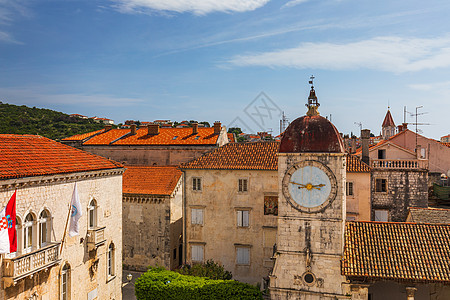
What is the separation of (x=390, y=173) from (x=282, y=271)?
60.3ft

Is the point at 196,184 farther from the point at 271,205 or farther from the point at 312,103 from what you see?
the point at 312,103

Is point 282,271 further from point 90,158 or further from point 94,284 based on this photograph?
point 90,158

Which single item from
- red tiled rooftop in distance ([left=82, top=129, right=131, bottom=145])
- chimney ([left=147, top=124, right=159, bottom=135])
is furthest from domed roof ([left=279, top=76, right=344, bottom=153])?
red tiled rooftop in distance ([left=82, top=129, right=131, bottom=145])

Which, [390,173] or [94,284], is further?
[390,173]

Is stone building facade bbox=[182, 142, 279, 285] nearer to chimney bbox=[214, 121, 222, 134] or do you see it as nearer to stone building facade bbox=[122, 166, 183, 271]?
stone building facade bbox=[122, 166, 183, 271]

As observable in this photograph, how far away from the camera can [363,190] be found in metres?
29.8

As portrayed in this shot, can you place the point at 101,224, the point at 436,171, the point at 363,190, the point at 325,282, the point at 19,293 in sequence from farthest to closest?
the point at 436,171 < the point at 363,190 < the point at 101,224 < the point at 325,282 < the point at 19,293

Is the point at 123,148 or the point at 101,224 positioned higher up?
the point at 123,148

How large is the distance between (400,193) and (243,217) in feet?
47.5

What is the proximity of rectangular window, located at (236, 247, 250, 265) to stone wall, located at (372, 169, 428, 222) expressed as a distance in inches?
471

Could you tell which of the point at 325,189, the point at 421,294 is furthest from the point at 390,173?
the point at 325,189

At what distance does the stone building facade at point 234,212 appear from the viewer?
2988 cm

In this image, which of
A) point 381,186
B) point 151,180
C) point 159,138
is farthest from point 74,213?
point 159,138

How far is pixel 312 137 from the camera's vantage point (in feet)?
62.6
